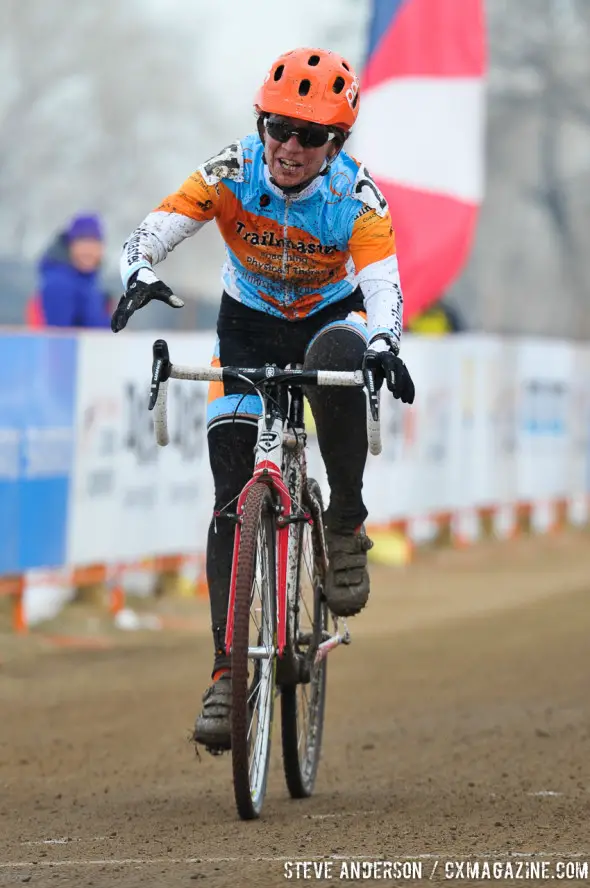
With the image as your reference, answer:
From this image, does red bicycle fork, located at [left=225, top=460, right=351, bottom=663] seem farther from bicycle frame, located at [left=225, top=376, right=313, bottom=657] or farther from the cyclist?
the cyclist

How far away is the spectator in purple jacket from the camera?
37.8 ft

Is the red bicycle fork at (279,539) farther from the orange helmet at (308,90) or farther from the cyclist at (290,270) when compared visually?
the orange helmet at (308,90)

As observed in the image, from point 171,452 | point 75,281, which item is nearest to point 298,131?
point 75,281

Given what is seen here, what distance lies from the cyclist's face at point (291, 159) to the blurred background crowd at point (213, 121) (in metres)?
25.0

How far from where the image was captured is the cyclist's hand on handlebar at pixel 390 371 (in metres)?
5.52

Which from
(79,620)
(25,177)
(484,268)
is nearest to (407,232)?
(79,620)

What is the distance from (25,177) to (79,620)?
21197 millimetres

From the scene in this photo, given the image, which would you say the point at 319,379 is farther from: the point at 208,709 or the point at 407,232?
the point at 407,232

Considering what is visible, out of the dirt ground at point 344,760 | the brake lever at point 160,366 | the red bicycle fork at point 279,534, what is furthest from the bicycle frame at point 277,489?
the dirt ground at point 344,760

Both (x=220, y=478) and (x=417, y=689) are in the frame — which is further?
(x=417, y=689)

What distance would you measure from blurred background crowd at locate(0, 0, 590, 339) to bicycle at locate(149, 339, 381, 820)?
24.6m

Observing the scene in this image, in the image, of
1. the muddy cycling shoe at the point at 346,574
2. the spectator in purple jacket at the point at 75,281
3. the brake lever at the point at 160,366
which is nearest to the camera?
the brake lever at the point at 160,366

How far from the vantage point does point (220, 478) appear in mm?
6047

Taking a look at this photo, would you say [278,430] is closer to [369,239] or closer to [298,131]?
[369,239]
